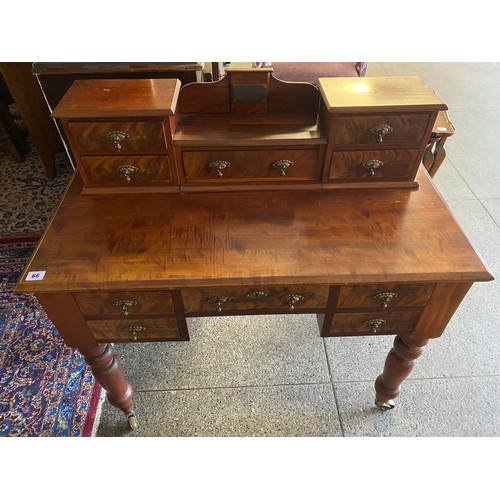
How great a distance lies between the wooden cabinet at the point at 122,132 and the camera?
1065 mm

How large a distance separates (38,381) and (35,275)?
939mm

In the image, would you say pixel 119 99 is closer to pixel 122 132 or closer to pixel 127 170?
pixel 122 132

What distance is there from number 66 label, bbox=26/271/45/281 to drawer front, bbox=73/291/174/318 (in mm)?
95

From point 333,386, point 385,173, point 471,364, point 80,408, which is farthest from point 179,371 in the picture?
point 471,364

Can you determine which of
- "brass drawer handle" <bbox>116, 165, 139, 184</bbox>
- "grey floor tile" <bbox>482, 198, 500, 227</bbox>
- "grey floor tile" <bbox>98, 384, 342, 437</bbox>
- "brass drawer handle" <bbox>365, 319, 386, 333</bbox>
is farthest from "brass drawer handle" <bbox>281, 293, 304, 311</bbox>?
"grey floor tile" <bbox>482, 198, 500, 227</bbox>

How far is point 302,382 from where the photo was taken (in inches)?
65.7

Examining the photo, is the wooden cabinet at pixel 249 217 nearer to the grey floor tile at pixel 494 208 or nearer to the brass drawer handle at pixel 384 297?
the brass drawer handle at pixel 384 297

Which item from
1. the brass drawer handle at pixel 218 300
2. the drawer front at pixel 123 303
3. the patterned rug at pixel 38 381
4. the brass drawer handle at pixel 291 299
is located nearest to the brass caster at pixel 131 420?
the patterned rug at pixel 38 381

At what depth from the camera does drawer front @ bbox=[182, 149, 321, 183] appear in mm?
1158

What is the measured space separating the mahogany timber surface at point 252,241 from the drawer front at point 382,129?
0.16m

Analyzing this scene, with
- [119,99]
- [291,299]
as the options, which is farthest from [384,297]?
[119,99]

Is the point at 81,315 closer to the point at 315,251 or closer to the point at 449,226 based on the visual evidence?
the point at 315,251

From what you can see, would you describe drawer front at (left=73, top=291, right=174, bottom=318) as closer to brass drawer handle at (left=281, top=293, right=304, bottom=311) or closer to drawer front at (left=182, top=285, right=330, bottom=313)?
drawer front at (left=182, top=285, right=330, bottom=313)

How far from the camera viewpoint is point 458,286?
40.4 inches
